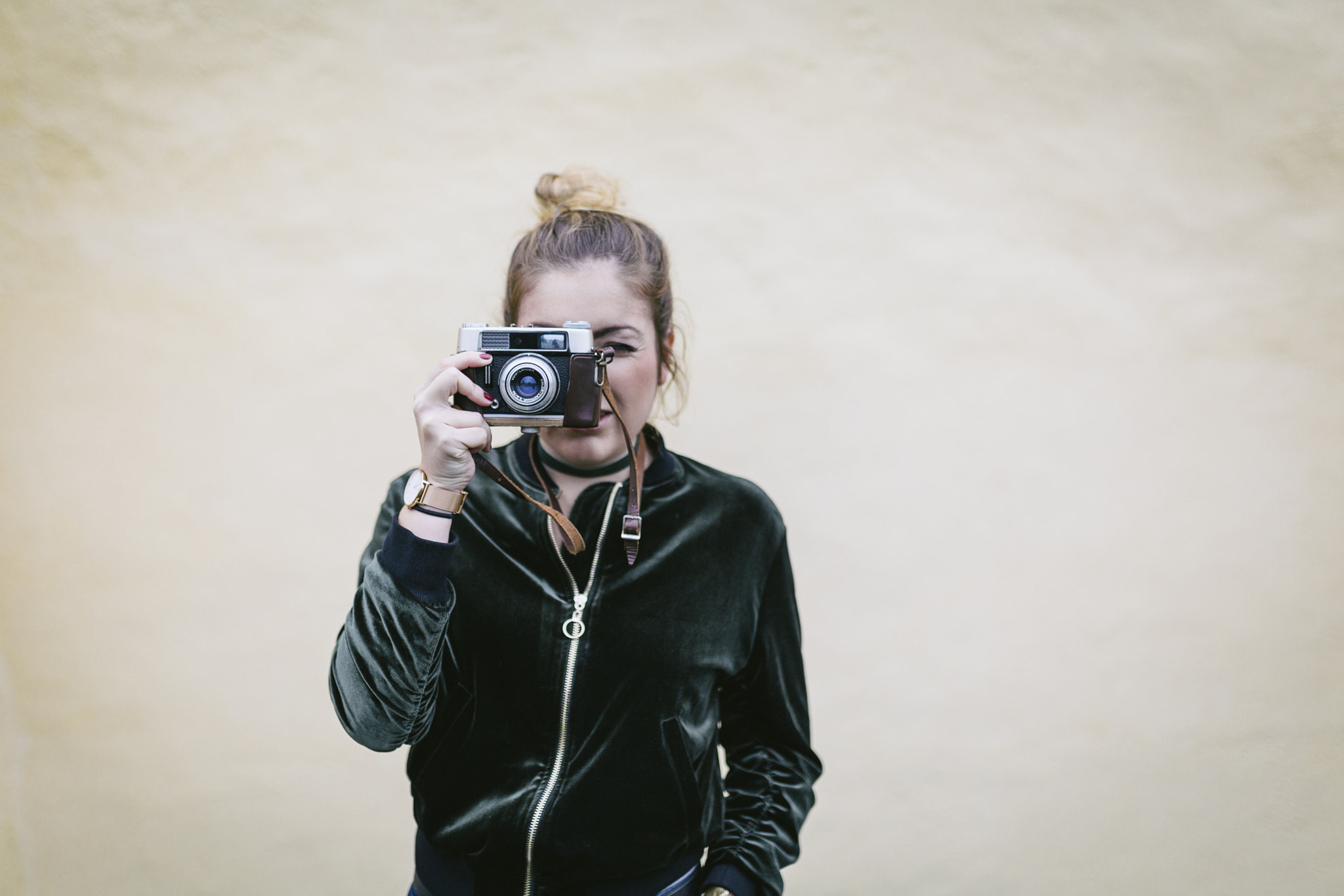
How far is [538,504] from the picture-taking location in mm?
1107

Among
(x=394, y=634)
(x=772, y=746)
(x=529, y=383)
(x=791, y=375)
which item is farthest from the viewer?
(x=791, y=375)

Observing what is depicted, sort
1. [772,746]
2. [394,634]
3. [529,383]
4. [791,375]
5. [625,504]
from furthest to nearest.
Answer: [791,375], [772,746], [625,504], [529,383], [394,634]

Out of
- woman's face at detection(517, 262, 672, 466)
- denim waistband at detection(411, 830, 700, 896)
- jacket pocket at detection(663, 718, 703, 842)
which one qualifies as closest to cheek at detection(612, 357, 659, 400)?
woman's face at detection(517, 262, 672, 466)

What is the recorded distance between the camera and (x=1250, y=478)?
1928mm

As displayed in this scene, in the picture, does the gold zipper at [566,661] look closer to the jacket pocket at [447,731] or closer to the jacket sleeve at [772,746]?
the jacket pocket at [447,731]

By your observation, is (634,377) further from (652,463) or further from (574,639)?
(574,639)

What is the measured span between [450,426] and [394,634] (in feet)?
0.83

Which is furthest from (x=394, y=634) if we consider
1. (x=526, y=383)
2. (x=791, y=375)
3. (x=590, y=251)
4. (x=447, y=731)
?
(x=791, y=375)

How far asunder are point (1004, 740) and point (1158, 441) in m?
0.77

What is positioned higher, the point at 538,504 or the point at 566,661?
the point at 538,504

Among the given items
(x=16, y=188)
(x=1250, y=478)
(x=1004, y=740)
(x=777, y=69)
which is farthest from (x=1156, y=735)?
(x=16, y=188)

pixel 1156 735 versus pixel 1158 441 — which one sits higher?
pixel 1158 441

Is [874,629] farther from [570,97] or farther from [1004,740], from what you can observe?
[570,97]

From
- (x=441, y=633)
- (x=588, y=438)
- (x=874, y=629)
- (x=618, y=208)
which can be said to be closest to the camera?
(x=441, y=633)
